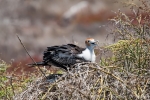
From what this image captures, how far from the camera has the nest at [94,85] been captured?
18.2 feet

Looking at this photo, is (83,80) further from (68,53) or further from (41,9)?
(41,9)

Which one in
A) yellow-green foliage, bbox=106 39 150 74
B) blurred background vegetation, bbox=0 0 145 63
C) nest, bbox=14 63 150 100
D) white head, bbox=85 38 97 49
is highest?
blurred background vegetation, bbox=0 0 145 63

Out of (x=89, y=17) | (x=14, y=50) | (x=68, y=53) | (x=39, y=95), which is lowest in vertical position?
(x=39, y=95)

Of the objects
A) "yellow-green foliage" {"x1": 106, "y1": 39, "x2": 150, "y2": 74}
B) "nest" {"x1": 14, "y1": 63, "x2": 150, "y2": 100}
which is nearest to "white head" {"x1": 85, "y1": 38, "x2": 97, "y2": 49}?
"yellow-green foliage" {"x1": 106, "y1": 39, "x2": 150, "y2": 74}

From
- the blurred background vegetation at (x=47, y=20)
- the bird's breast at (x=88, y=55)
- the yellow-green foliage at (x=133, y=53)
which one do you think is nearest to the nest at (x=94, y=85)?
the yellow-green foliage at (x=133, y=53)

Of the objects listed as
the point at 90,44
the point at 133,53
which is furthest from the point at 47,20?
the point at 133,53

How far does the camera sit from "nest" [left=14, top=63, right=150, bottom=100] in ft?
18.2

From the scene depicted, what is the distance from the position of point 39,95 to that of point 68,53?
137 centimetres

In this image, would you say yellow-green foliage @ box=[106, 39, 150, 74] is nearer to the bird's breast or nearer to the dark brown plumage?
the bird's breast

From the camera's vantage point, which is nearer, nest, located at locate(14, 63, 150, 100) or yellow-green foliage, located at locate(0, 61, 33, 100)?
nest, located at locate(14, 63, 150, 100)

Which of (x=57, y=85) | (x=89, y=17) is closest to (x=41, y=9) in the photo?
(x=89, y=17)

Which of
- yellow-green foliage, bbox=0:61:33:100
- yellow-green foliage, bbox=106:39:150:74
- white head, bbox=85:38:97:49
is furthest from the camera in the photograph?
white head, bbox=85:38:97:49

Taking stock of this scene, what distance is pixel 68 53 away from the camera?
295 inches

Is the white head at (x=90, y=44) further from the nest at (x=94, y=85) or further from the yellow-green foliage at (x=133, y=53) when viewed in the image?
the nest at (x=94, y=85)
